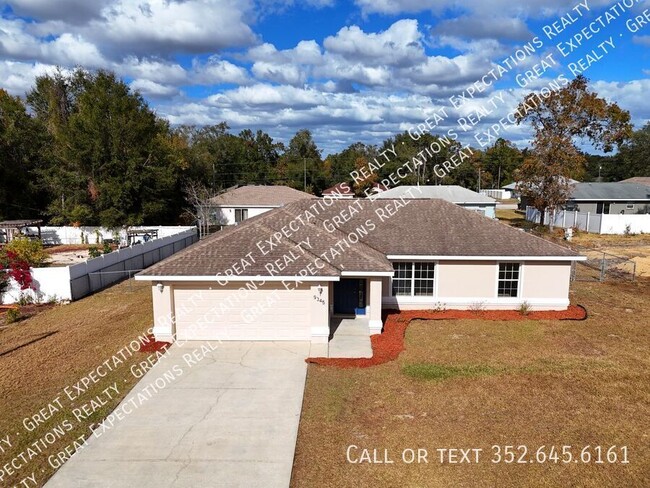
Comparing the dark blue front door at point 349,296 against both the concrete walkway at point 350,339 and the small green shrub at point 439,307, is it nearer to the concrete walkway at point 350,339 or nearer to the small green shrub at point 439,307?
the concrete walkway at point 350,339

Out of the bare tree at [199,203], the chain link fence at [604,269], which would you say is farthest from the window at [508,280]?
the bare tree at [199,203]

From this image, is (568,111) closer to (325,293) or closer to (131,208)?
(325,293)

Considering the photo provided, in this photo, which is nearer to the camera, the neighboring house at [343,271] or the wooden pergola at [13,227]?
the neighboring house at [343,271]

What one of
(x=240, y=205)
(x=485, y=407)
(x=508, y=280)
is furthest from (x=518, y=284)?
(x=240, y=205)

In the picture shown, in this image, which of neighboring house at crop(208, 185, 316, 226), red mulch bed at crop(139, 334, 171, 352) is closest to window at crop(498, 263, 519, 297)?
red mulch bed at crop(139, 334, 171, 352)

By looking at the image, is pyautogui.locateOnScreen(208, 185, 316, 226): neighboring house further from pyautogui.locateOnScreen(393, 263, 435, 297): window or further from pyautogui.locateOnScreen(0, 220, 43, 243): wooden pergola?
pyautogui.locateOnScreen(393, 263, 435, 297): window

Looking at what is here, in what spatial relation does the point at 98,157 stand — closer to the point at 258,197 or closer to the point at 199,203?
the point at 199,203
